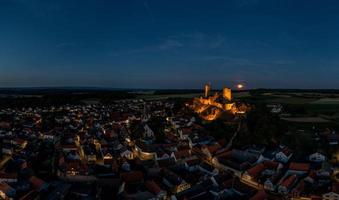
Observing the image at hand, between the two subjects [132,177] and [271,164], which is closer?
[132,177]

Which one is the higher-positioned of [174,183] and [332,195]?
[332,195]

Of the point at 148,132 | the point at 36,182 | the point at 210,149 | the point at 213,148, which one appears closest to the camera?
the point at 36,182

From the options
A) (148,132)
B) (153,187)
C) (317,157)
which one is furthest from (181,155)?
(317,157)

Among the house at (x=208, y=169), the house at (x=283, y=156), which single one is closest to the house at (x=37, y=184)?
the house at (x=208, y=169)

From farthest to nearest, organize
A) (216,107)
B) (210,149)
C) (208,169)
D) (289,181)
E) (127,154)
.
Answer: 1. (216,107)
2. (210,149)
3. (127,154)
4. (208,169)
5. (289,181)

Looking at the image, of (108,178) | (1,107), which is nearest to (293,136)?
(108,178)

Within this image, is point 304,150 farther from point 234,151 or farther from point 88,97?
point 88,97

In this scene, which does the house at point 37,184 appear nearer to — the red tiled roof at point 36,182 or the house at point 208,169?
the red tiled roof at point 36,182

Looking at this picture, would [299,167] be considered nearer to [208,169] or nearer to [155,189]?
[208,169]

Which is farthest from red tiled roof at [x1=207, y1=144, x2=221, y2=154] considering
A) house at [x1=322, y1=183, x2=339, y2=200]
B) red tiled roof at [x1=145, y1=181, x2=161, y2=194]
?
house at [x1=322, y1=183, x2=339, y2=200]
